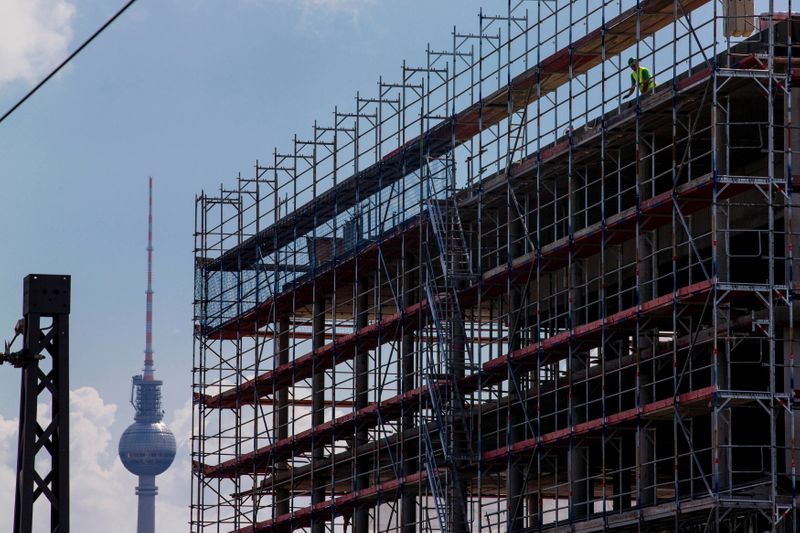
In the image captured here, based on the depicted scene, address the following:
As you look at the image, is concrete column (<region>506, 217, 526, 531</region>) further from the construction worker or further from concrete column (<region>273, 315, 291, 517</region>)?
concrete column (<region>273, 315, 291, 517</region>)

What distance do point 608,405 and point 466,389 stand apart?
4.86 metres

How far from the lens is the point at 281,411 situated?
2475 inches

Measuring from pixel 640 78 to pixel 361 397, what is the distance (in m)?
18.4

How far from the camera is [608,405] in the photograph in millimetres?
45688

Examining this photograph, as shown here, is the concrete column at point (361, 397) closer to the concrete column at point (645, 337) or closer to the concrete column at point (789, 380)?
the concrete column at point (645, 337)

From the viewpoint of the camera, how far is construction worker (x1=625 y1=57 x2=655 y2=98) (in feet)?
136

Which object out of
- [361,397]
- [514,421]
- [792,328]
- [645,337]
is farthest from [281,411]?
[792,328]

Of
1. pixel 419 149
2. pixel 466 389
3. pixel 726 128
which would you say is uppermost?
pixel 419 149

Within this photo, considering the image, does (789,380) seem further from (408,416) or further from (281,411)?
(281,411)

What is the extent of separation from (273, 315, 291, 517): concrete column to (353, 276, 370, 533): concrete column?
203 inches

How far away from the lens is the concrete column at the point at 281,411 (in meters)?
62.4

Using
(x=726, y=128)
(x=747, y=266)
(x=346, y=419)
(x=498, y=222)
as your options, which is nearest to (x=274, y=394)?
(x=346, y=419)

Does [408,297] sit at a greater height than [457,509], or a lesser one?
greater

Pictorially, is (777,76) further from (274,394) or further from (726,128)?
(274,394)
